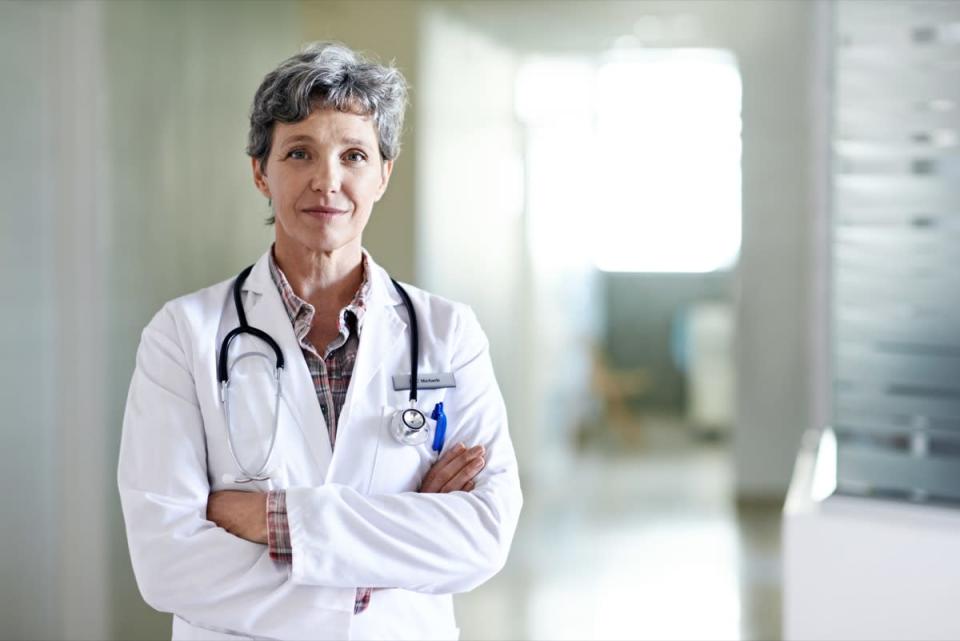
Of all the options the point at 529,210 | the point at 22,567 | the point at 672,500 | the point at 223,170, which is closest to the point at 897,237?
the point at 223,170

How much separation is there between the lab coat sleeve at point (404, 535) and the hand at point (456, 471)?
23 millimetres

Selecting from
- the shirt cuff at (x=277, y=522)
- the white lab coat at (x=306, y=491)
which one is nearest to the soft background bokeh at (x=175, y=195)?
the white lab coat at (x=306, y=491)

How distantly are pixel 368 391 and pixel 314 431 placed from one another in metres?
0.11

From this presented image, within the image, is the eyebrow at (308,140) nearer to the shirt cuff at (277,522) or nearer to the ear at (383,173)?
the ear at (383,173)

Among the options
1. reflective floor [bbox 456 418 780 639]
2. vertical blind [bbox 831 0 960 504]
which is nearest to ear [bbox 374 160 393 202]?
vertical blind [bbox 831 0 960 504]

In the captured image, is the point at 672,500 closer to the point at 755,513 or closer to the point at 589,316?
the point at 755,513

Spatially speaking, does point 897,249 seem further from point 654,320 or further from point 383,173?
point 654,320

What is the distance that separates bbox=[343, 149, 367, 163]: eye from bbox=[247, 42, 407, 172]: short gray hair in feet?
0.15

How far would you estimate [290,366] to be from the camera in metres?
1.67

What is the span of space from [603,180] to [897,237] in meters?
6.29

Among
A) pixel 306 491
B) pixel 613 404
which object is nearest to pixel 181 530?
pixel 306 491

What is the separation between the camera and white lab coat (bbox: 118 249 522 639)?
1.56 m

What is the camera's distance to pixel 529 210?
16.4ft

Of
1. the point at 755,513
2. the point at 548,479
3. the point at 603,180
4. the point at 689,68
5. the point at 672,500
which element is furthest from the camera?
the point at 603,180
